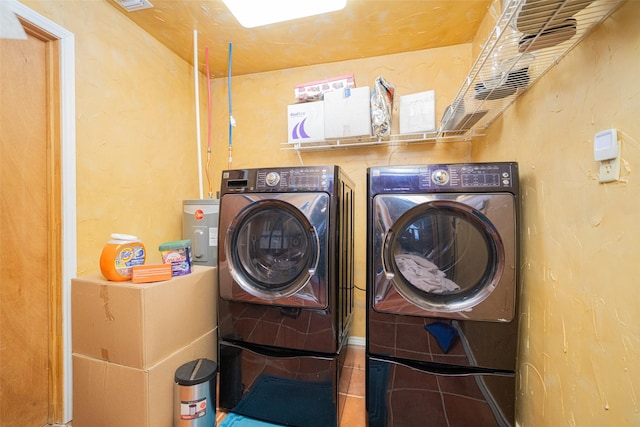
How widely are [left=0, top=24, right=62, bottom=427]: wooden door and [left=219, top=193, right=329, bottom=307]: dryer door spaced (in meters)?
0.87

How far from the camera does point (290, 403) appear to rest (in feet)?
4.31

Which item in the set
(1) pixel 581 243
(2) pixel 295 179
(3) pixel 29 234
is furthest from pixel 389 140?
(3) pixel 29 234

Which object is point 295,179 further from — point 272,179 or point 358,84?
point 358,84

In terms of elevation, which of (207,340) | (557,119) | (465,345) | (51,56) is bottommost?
(207,340)

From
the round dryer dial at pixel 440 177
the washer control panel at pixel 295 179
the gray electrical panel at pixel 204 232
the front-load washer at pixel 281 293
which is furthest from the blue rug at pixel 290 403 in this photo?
the round dryer dial at pixel 440 177

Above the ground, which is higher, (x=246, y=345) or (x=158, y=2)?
(x=158, y=2)

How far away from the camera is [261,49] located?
2002 mm

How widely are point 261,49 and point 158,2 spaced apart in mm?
678

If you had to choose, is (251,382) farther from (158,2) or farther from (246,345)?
(158,2)

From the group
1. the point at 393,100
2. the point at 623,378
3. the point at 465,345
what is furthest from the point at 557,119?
the point at 393,100

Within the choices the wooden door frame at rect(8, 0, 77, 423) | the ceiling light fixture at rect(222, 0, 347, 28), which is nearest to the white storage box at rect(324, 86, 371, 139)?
the ceiling light fixture at rect(222, 0, 347, 28)

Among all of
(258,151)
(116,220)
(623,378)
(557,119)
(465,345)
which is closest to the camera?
(623,378)

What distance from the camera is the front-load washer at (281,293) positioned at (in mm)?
1243

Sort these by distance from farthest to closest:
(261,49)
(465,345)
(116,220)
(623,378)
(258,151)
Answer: (258,151), (261,49), (116,220), (465,345), (623,378)
